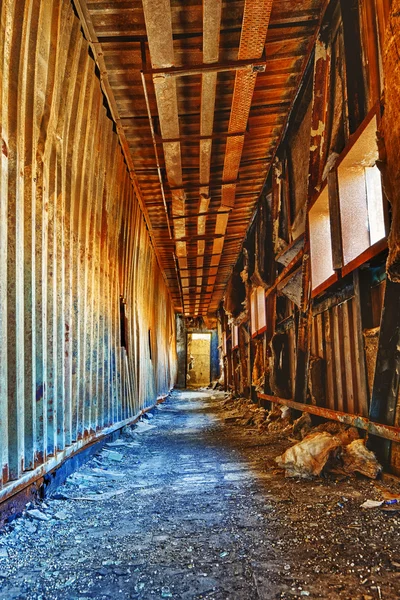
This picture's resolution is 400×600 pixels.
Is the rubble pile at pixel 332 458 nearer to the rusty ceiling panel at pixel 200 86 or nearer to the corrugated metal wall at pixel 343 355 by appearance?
the corrugated metal wall at pixel 343 355

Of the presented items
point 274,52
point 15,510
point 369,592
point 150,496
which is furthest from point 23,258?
point 274,52

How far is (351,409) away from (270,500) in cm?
175

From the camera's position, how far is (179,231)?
9.56 metres

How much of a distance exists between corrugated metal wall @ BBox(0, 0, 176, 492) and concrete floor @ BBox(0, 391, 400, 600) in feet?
1.77

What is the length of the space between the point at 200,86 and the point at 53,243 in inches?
123

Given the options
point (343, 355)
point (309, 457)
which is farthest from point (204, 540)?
point (343, 355)

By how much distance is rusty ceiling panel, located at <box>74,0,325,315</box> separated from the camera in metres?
4.28

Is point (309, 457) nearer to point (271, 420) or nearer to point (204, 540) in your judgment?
point (204, 540)

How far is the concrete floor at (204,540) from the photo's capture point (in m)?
1.97

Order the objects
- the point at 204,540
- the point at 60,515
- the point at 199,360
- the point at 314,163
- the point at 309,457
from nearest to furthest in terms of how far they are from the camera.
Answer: the point at 204,540 < the point at 60,515 < the point at 309,457 < the point at 314,163 < the point at 199,360

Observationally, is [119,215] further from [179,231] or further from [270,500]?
[270,500]

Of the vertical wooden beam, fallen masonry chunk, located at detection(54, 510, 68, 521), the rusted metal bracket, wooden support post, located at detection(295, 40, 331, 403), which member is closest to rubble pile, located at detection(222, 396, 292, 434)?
wooden support post, located at detection(295, 40, 331, 403)

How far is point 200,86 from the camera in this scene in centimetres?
546

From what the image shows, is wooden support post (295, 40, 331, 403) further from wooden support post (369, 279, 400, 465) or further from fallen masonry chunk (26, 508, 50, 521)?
fallen masonry chunk (26, 508, 50, 521)
